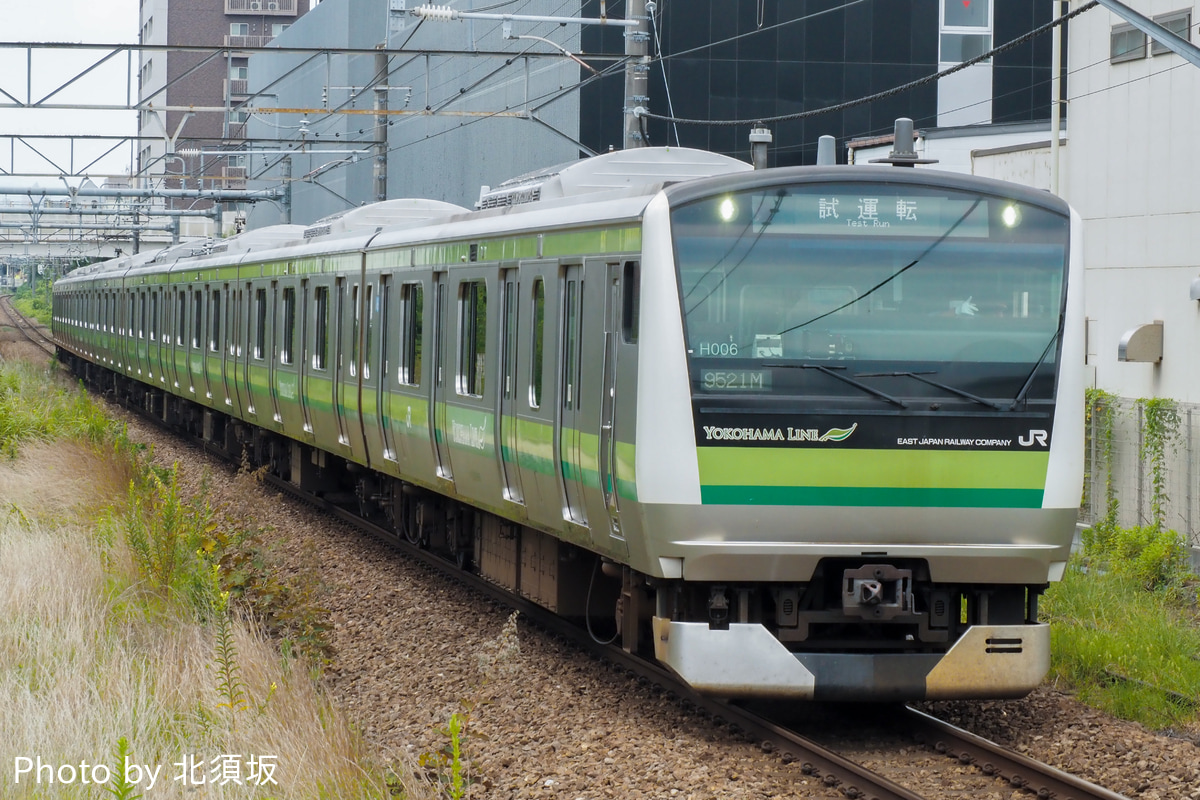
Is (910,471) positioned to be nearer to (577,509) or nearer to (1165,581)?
(577,509)

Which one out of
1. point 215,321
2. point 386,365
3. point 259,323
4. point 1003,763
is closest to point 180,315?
point 215,321

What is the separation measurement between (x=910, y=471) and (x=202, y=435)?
19.2 m

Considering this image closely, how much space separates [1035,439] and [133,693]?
4481mm

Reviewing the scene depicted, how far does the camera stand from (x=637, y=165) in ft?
33.5

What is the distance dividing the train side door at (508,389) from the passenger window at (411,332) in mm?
2102

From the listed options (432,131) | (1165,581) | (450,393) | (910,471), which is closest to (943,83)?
(432,131)

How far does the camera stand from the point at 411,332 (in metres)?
12.7

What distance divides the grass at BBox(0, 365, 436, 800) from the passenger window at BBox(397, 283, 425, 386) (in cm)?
198

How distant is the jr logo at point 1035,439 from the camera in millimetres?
8047

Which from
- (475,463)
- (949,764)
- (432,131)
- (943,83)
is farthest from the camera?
(432,131)

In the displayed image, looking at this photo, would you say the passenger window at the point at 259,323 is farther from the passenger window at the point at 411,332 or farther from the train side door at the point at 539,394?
the train side door at the point at 539,394

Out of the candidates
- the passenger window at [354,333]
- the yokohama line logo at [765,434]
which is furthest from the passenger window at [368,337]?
the yokohama line logo at [765,434]

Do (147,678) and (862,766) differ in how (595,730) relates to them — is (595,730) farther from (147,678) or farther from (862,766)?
(147,678)

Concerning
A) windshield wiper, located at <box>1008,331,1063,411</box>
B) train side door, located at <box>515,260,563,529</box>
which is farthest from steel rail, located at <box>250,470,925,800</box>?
windshield wiper, located at <box>1008,331,1063,411</box>
